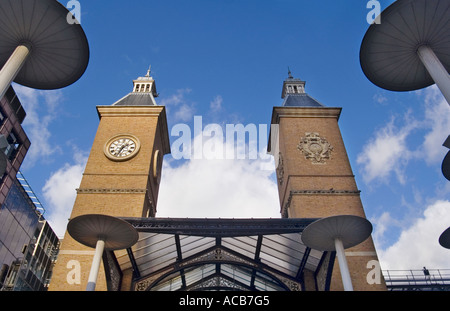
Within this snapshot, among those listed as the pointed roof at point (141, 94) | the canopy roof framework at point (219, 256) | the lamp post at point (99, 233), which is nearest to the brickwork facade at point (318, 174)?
the canopy roof framework at point (219, 256)

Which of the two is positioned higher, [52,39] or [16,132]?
[16,132]

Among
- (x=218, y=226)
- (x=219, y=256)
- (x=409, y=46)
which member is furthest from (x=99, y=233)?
(x=409, y=46)

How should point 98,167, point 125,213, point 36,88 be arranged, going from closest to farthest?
point 36,88, point 125,213, point 98,167

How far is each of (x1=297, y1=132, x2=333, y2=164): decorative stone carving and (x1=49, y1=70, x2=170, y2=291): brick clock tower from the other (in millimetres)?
10305

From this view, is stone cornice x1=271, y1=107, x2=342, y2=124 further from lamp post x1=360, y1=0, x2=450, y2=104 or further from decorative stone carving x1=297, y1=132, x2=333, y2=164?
lamp post x1=360, y1=0, x2=450, y2=104

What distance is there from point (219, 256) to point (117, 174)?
8.94m

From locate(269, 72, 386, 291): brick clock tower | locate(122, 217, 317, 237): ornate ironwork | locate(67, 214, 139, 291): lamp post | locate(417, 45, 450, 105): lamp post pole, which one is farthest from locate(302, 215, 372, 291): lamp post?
locate(67, 214, 139, 291): lamp post

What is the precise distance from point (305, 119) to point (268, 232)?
1416 cm

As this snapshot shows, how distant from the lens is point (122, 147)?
25.3 m

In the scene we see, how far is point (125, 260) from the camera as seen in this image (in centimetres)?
1750

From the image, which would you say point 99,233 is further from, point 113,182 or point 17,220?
point 17,220

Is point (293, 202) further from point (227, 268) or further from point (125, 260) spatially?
point (125, 260)
